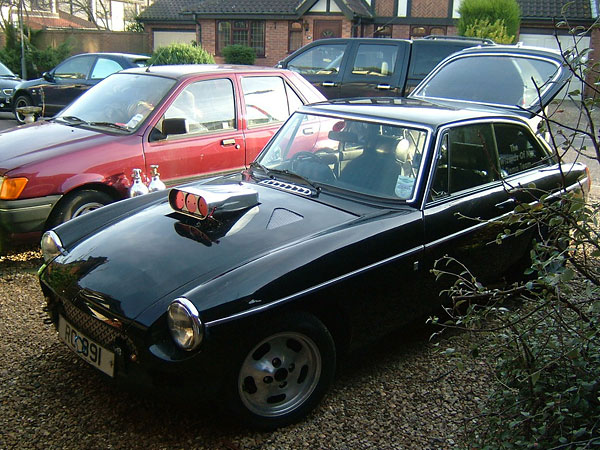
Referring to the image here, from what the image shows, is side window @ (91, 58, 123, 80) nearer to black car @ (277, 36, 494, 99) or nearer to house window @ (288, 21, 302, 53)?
black car @ (277, 36, 494, 99)

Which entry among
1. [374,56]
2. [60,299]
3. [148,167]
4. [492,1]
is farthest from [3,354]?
[492,1]

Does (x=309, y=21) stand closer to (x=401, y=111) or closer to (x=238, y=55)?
(x=238, y=55)

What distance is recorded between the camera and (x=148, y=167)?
18.4ft

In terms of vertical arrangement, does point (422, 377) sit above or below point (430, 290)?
below

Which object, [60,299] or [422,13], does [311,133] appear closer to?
[60,299]

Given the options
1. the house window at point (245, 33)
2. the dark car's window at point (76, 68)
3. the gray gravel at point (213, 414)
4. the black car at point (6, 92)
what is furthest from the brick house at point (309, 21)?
the gray gravel at point (213, 414)

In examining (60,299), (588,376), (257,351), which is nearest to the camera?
(588,376)

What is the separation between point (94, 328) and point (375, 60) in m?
8.83

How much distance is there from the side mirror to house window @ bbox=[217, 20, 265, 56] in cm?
2379

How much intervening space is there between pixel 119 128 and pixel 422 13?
24.5 m

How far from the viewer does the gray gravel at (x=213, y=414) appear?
301cm

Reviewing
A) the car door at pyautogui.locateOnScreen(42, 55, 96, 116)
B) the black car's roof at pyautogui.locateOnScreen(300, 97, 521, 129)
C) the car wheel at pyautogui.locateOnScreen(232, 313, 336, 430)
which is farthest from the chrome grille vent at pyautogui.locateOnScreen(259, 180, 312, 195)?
the car door at pyautogui.locateOnScreen(42, 55, 96, 116)

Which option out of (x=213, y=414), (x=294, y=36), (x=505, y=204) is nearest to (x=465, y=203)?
(x=505, y=204)

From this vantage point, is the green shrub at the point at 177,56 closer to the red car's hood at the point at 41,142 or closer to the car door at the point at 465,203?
the red car's hood at the point at 41,142
